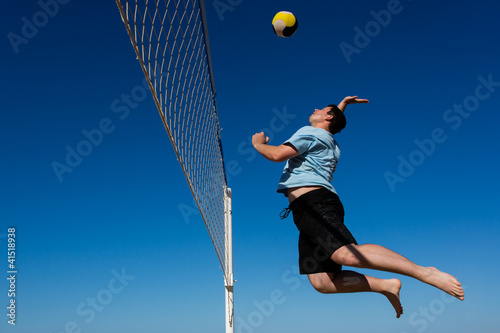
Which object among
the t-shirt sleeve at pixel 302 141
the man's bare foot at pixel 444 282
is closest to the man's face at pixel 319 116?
the t-shirt sleeve at pixel 302 141

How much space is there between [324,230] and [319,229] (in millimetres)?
38

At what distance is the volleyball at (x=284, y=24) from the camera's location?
475 centimetres

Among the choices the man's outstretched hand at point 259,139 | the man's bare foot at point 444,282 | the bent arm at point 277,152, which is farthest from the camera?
the man's outstretched hand at point 259,139

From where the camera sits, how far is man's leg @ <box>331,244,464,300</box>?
2600 millimetres

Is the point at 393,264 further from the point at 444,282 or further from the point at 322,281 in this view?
the point at 322,281

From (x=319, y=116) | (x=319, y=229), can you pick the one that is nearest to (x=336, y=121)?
(x=319, y=116)

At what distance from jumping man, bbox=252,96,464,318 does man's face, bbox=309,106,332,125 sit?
0.16 meters

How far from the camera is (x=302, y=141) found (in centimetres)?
313

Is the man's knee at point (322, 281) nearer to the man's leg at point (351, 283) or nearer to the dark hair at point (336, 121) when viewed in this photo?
the man's leg at point (351, 283)

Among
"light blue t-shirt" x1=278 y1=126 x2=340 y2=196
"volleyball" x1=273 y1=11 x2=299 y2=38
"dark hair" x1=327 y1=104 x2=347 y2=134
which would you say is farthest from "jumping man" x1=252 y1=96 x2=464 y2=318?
"volleyball" x1=273 y1=11 x2=299 y2=38

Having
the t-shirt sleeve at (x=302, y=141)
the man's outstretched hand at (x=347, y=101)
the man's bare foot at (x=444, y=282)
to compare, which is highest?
the man's outstretched hand at (x=347, y=101)

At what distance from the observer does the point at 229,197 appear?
7.78 m

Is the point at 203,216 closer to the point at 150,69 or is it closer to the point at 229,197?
the point at 229,197

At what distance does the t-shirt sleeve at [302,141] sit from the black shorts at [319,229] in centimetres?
29
